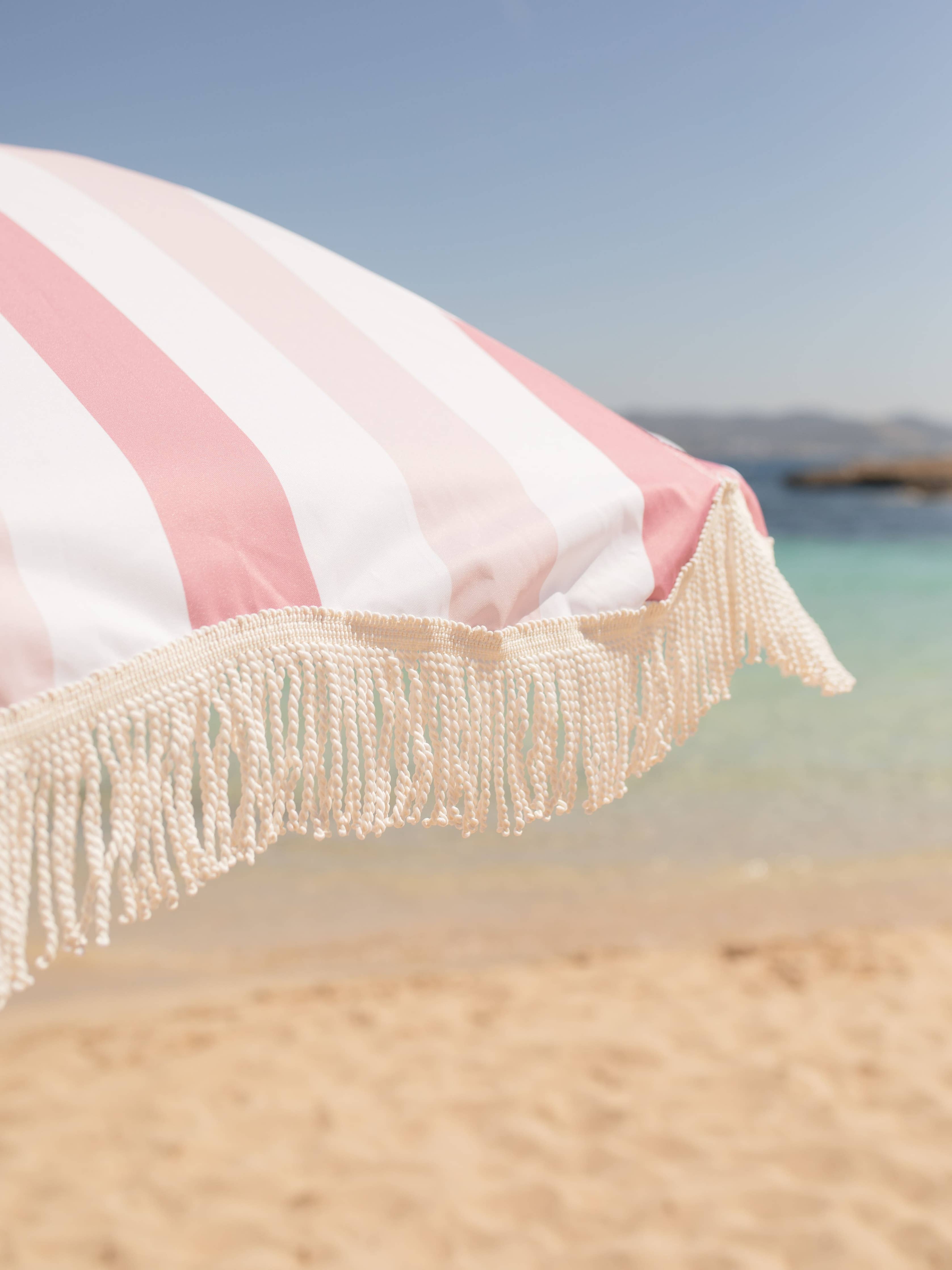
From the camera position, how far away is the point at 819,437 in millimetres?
56438

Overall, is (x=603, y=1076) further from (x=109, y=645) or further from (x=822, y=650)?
(x=109, y=645)

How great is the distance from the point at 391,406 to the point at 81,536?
33 cm

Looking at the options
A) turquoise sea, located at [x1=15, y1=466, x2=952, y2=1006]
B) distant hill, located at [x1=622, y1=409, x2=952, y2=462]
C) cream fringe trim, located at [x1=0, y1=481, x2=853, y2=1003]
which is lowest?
turquoise sea, located at [x1=15, y1=466, x2=952, y2=1006]

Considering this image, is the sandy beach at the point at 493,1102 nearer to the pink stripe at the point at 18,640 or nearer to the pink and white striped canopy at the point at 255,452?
the pink and white striped canopy at the point at 255,452

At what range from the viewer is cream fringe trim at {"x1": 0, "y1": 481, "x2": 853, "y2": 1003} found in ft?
1.77

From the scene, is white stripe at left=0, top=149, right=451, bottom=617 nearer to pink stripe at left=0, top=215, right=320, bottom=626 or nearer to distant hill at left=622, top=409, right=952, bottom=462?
pink stripe at left=0, top=215, right=320, bottom=626

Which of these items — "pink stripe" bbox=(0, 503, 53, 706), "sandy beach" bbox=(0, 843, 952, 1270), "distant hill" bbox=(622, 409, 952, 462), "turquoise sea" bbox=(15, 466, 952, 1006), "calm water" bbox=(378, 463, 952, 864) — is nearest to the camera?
"pink stripe" bbox=(0, 503, 53, 706)

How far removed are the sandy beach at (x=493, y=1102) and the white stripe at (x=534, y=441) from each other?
171 centimetres

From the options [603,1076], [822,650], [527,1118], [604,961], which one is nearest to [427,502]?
[822,650]

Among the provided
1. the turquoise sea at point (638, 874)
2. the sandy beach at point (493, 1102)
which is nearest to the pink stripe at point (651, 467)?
the sandy beach at point (493, 1102)

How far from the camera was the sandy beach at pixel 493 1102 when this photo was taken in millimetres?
1963

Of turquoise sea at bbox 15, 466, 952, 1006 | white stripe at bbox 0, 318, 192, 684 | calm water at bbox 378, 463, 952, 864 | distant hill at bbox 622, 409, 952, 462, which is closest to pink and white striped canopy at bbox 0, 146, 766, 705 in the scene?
white stripe at bbox 0, 318, 192, 684

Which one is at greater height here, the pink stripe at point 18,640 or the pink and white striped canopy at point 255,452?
the pink and white striped canopy at point 255,452

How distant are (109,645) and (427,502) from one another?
0.90ft
